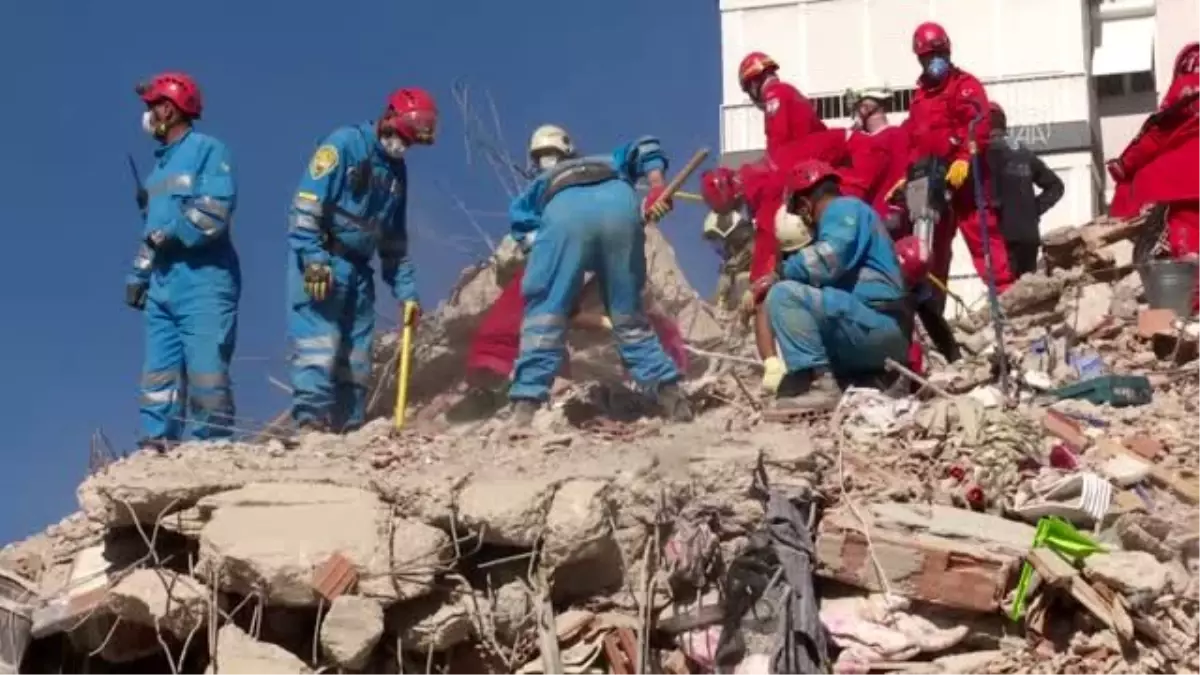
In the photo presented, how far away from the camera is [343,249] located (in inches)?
335

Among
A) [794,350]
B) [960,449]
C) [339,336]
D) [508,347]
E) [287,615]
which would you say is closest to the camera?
[287,615]

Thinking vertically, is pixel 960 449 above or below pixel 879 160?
below

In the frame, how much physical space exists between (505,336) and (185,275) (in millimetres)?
1793

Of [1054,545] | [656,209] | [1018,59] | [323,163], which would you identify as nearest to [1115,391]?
[656,209]

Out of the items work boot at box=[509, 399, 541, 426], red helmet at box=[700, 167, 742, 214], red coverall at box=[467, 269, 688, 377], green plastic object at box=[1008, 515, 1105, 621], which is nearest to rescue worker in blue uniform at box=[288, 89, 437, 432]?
red coverall at box=[467, 269, 688, 377]

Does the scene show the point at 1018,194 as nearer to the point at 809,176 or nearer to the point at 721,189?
the point at 721,189

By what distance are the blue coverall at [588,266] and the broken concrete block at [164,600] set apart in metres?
1.97

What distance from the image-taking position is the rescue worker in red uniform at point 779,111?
9.66m

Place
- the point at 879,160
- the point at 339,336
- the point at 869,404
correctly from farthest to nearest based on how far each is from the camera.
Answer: the point at 879,160 < the point at 339,336 < the point at 869,404

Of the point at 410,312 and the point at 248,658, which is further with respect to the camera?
the point at 410,312

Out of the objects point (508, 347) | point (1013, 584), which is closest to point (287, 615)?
point (1013, 584)

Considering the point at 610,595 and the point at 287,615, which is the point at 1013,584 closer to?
the point at 610,595

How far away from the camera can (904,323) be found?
25.4ft

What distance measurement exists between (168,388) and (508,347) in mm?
1908
